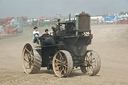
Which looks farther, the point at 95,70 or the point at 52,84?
the point at 95,70

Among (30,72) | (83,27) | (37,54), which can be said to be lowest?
(30,72)

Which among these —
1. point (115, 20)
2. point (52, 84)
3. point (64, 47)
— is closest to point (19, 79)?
point (52, 84)

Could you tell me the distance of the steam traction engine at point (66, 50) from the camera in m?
10.3

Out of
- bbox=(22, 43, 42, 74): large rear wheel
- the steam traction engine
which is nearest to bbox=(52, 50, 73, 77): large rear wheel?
the steam traction engine

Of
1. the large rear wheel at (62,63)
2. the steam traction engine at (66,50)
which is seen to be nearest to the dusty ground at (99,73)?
the large rear wheel at (62,63)

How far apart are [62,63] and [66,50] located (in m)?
0.70

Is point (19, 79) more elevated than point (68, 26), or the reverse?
point (68, 26)

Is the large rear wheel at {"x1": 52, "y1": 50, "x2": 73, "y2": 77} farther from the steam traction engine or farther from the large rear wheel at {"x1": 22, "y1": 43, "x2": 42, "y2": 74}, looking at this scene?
the large rear wheel at {"x1": 22, "y1": 43, "x2": 42, "y2": 74}

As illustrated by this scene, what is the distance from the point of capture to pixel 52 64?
423 inches

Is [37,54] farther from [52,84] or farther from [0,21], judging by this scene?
[0,21]

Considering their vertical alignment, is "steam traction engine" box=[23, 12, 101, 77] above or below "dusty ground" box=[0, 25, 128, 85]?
above

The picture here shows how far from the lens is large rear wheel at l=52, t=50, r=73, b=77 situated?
981cm

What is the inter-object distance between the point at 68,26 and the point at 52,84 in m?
2.97

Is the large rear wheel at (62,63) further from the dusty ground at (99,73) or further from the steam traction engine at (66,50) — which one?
the dusty ground at (99,73)
